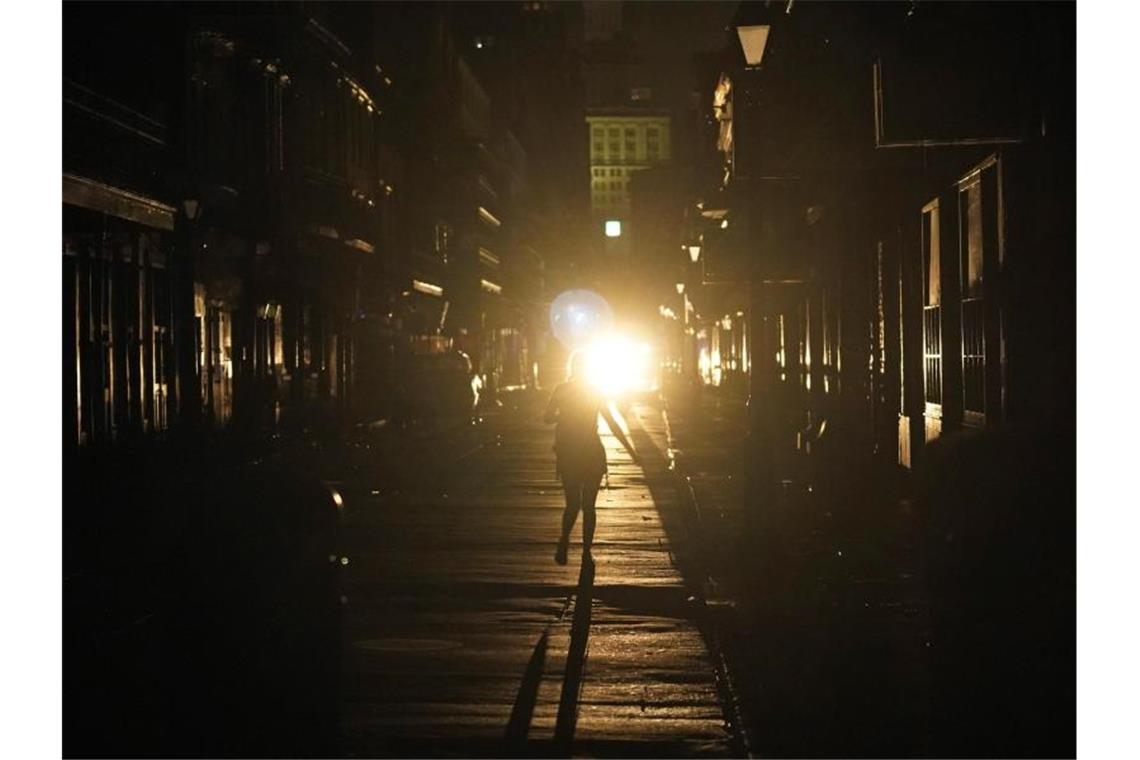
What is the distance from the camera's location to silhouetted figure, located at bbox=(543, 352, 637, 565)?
650 inches

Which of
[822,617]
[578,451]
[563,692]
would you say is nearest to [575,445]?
[578,451]

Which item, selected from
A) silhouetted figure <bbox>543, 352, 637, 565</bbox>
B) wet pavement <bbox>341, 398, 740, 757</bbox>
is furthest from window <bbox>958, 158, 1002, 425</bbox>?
silhouetted figure <bbox>543, 352, 637, 565</bbox>

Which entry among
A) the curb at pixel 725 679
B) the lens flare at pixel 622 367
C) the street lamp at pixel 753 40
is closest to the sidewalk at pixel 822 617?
the curb at pixel 725 679

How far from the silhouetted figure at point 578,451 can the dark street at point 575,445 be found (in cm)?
4

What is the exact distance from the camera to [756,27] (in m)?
17.5

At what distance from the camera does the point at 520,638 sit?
1202cm

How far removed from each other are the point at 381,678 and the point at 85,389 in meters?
17.8

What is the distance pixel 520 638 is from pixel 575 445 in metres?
4.67

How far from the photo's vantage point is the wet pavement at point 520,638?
8805 mm

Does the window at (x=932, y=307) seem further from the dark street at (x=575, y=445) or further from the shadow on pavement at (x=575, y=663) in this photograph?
the shadow on pavement at (x=575, y=663)

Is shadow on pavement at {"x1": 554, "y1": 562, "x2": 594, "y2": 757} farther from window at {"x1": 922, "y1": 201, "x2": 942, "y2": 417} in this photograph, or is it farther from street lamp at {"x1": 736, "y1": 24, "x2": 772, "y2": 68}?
window at {"x1": 922, "y1": 201, "x2": 942, "y2": 417}

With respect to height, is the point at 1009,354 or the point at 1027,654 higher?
the point at 1009,354

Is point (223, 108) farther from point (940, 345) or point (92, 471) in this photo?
point (940, 345)

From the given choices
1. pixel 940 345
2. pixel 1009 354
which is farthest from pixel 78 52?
pixel 1009 354
